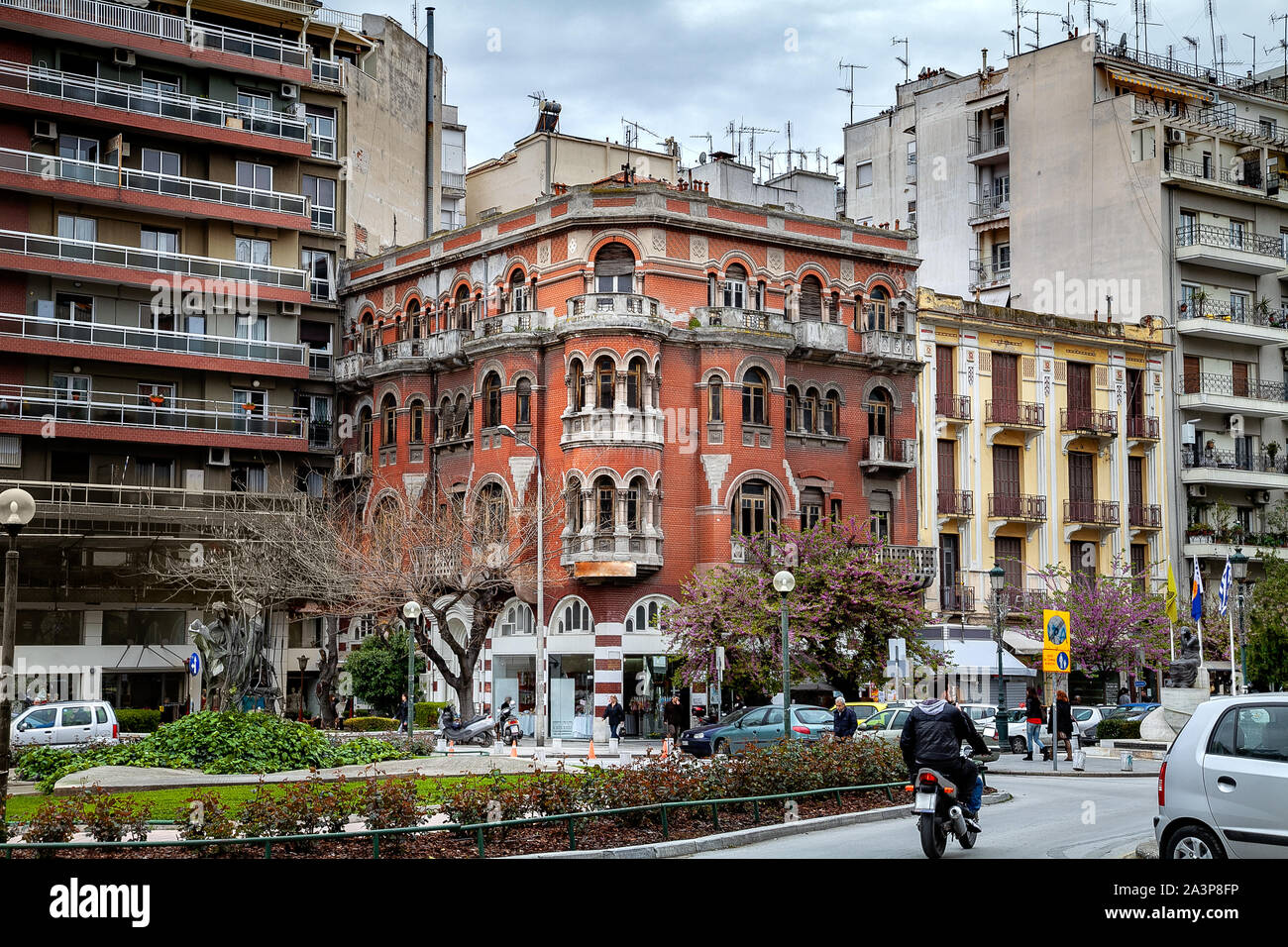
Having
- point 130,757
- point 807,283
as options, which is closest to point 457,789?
point 130,757

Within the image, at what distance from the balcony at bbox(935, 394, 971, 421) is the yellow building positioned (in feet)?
0.16

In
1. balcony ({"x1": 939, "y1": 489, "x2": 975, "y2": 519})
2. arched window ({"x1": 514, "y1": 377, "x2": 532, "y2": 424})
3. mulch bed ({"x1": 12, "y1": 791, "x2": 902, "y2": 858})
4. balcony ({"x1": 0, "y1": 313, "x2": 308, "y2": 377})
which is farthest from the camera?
balcony ({"x1": 939, "y1": 489, "x2": 975, "y2": 519})

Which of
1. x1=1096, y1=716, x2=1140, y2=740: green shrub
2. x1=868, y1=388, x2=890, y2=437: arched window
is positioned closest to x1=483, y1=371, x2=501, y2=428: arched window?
x1=868, y1=388, x2=890, y2=437: arched window

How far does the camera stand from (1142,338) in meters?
59.8

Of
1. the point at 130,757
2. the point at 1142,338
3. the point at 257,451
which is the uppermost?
the point at 1142,338

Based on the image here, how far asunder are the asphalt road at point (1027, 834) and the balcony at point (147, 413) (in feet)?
114

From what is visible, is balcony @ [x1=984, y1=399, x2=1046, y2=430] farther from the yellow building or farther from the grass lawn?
the grass lawn

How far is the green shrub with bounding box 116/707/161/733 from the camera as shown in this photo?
4575 cm

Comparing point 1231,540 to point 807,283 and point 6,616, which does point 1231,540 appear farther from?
point 6,616

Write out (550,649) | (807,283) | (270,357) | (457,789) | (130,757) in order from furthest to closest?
1. (270,357)
2. (807,283)
3. (550,649)
4. (130,757)
5. (457,789)

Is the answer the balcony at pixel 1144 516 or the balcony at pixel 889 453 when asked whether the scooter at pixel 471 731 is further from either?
Answer: the balcony at pixel 1144 516

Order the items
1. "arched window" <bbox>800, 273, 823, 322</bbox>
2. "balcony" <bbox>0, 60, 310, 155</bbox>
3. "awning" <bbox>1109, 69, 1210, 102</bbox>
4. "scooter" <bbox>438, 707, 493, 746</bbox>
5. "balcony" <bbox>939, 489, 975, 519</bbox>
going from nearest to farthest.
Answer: "scooter" <bbox>438, 707, 493, 746</bbox> < "balcony" <bbox>0, 60, 310, 155</bbox> < "arched window" <bbox>800, 273, 823, 322</bbox> < "balcony" <bbox>939, 489, 975, 519</bbox> < "awning" <bbox>1109, 69, 1210, 102</bbox>

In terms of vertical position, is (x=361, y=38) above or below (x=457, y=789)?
above

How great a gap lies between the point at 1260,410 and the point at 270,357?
38.3 m
